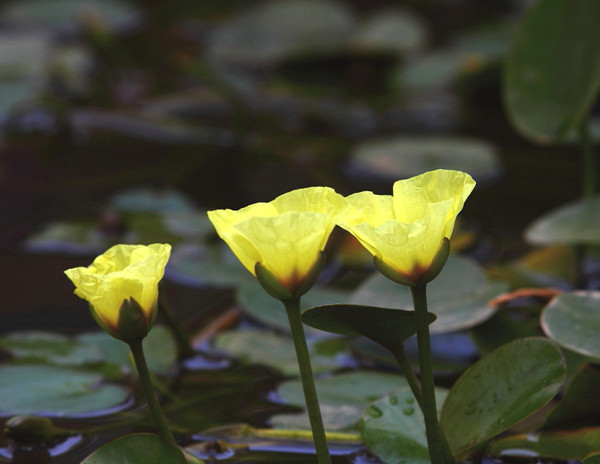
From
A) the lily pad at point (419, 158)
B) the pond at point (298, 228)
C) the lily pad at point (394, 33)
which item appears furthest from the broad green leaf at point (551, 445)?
the lily pad at point (394, 33)

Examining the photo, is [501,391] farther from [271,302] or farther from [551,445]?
[271,302]

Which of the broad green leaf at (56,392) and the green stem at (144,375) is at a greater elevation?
the broad green leaf at (56,392)

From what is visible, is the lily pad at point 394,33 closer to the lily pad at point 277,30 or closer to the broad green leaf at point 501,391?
the lily pad at point 277,30

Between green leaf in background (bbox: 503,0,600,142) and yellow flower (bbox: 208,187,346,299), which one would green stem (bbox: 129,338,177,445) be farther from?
green leaf in background (bbox: 503,0,600,142)

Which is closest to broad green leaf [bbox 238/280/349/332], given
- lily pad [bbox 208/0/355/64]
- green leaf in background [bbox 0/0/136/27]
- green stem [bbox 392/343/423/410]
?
green stem [bbox 392/343/423/410]

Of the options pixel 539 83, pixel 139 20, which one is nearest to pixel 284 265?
pixel 539 83

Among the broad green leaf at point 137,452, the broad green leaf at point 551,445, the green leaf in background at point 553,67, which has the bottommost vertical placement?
the broad green leaf at point 551,445
